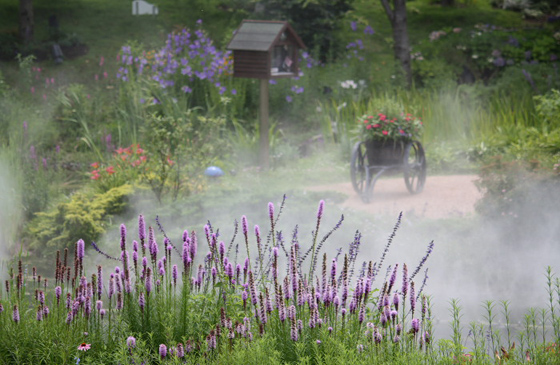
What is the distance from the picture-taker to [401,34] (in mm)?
15023

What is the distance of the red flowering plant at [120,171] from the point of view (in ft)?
29.5

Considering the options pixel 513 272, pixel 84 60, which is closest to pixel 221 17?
pixel 84 60

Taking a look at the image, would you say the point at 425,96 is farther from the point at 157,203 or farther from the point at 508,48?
the point at 157,203

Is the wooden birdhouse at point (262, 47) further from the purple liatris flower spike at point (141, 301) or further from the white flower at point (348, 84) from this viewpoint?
the purple liatris flower spike at point (141, 301)

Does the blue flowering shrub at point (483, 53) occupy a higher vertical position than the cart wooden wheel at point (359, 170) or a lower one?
higher

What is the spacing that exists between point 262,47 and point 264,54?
125mm

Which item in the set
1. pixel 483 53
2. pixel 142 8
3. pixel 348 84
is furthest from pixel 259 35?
pixel 142 8

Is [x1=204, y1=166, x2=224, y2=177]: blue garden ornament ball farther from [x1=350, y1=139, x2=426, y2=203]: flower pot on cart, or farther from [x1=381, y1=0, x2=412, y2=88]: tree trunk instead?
[x1=381, y1=0, x2=412, y2=88]: tree trunk

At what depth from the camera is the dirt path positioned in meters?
8.40

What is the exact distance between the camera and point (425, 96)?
542 inches

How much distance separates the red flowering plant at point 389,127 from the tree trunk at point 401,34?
238 inches

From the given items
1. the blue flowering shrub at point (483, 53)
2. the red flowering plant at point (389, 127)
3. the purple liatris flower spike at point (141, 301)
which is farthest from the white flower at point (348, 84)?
the purple liatris flower spike at point (141, 301)

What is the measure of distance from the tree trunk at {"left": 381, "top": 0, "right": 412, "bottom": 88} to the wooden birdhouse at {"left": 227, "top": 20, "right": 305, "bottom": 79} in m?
5.10

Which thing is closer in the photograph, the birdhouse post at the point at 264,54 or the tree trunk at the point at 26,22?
the birdhouse post at the point at 264,54
